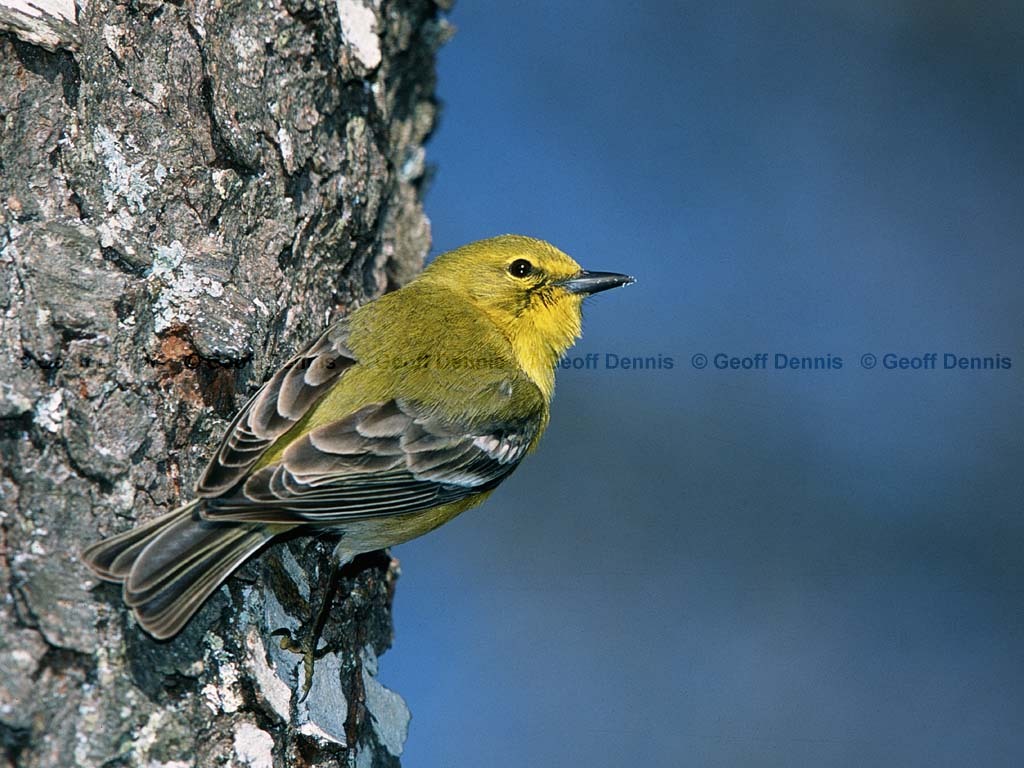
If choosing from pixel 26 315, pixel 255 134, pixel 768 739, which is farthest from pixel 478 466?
pixel 768 739

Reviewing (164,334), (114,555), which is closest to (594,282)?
(164,334)

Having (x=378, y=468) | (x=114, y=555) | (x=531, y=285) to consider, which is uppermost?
(x=531, y=285)

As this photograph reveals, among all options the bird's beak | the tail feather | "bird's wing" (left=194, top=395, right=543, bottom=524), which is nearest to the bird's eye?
the bird's beak

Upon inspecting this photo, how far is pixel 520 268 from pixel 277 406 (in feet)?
5.55

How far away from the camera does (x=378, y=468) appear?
12.8 feet

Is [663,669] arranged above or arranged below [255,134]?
below

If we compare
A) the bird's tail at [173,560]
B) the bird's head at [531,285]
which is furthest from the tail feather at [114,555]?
the bird's head at [531,285]

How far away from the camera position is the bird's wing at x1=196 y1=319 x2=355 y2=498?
3328mm

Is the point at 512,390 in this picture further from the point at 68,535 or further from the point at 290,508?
the point at 68,535

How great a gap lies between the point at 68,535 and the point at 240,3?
80.4 inches

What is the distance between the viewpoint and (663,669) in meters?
6.33

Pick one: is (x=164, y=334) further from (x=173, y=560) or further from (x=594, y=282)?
(x=594, y=282)

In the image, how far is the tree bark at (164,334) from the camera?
2.85m

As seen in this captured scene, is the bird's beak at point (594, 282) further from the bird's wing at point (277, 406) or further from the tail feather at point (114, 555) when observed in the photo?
the tail feather at point (114, 555)
